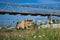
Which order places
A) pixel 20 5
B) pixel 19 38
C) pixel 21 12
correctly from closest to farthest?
pixel 19 38 → pixel 20 5 → pixel 21 12

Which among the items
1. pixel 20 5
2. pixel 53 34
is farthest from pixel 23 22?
pixel 53 34

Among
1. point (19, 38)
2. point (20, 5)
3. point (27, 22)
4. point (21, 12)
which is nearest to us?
point (19, 38)

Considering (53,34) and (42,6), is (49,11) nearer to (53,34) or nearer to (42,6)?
(42,6)

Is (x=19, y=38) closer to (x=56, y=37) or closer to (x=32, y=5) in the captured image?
(x=56, y=37)

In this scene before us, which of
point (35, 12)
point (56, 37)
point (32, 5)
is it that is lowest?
point (35, 12)

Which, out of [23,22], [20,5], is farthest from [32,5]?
[23,22]

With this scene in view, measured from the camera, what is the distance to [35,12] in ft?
41.9

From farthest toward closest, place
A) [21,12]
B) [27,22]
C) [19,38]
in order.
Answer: [21,12] → [27,22] → [19,38]

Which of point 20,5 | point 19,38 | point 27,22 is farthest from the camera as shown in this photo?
point 20,5

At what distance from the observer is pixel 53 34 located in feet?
9.64

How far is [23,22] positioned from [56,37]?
4.85 m

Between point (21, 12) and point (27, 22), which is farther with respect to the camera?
point (21, 12)

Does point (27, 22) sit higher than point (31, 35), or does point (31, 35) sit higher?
point (31, 35)

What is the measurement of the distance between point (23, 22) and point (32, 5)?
153 inches
